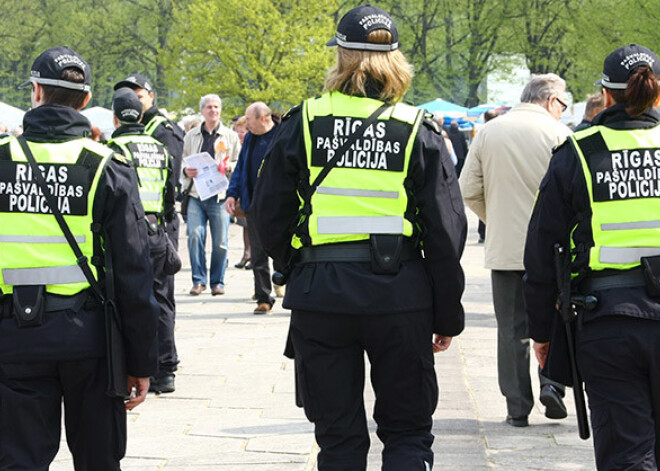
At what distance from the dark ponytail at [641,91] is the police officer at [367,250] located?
0.75 m

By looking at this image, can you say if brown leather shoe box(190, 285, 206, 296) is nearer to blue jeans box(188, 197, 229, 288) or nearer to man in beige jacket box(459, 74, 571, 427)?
blue jeans box(188, 197, 229, 288)

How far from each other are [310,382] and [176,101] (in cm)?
3511

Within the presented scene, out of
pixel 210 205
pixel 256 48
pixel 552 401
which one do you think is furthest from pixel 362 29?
pixel 256 48

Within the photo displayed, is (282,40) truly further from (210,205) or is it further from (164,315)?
(164,315)

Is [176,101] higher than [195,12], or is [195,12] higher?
[195,12]

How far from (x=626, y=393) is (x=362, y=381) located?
0.93m

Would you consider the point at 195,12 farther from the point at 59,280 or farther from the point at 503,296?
the point at 59,280

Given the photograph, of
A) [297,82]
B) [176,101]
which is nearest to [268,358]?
[297,82]

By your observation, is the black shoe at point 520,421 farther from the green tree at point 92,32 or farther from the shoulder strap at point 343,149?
the green tree at point 92,32

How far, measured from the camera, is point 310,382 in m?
4.27

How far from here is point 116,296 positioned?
4.15m

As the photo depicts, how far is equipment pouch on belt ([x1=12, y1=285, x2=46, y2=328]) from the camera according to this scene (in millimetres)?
4016

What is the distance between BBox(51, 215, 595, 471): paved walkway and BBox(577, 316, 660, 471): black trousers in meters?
1.66

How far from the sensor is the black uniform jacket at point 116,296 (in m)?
4.02
